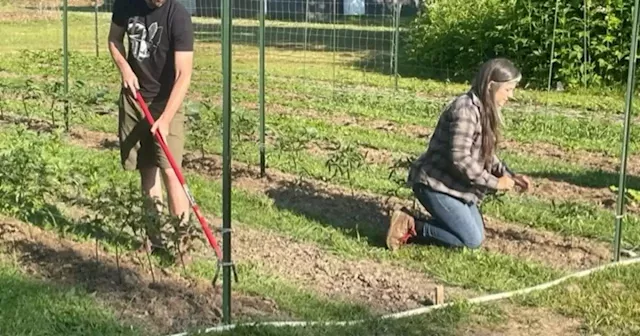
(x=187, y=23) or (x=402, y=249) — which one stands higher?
(x=187, y=23)

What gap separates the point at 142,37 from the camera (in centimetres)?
481

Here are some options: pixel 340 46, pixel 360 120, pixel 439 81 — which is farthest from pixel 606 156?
pixel 340 46

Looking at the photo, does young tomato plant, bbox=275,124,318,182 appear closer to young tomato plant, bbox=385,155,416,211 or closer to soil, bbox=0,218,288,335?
young tomato plant, bbox=385,155,416,211

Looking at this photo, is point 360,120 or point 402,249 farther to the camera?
point 360,120

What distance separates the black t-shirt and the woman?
1535 millimetres

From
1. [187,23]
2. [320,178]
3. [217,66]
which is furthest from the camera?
[217,66]

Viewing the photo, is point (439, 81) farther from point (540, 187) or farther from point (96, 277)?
point (96, 277)

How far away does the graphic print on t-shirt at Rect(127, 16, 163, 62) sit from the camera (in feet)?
15.7

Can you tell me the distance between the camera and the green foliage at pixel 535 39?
13773mm

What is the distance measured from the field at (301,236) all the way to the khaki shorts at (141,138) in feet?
0.89

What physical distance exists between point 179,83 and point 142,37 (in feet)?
1.23

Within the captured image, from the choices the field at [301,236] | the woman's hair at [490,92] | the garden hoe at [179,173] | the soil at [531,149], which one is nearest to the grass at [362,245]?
the field at [301,236]

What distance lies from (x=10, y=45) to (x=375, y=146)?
13.2m

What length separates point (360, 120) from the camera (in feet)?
33.6
